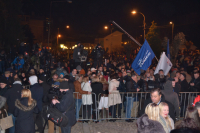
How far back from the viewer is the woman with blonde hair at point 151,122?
3.57 meters

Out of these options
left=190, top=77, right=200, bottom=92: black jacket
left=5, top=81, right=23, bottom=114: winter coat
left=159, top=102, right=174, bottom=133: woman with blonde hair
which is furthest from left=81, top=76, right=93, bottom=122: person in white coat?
left=159, top=102, right=174, bottom=133: woman with blonde hair

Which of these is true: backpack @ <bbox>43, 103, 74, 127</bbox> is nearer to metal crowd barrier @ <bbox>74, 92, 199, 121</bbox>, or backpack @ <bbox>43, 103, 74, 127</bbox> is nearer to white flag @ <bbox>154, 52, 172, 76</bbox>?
metal crowd barrier @ <bbox>74, 92, 199, 121</bbox>

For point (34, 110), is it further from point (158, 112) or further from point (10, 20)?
point (10, 20)

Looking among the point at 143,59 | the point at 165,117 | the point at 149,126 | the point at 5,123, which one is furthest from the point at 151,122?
the point at 143,59

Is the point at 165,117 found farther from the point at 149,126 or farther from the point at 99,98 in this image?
the point at 99,98

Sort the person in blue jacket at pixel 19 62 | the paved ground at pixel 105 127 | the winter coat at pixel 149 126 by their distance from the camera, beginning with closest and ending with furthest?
the winter coat at pixel 149 126 < the paved ground at pixel 105 127 < the person in blue jacket at pixel 19 62

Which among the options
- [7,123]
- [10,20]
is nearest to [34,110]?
[7,123]

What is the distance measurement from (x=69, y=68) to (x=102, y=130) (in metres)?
8.09

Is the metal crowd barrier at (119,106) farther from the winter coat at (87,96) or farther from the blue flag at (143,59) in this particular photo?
the blue flag at (143,59)

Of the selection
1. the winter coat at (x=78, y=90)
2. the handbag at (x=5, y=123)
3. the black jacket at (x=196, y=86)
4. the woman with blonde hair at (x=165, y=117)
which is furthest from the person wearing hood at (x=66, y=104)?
the black jacket at (x=196, y=86)

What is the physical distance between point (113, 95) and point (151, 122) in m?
4.93

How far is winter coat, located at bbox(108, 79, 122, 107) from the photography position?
28.1 feet

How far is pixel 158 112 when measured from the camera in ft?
12.8

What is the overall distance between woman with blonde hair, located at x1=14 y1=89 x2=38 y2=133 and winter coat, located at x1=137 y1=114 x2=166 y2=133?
3078 mm
